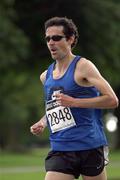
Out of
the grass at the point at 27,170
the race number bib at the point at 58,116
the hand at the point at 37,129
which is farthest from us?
the grass at the point at 27,170

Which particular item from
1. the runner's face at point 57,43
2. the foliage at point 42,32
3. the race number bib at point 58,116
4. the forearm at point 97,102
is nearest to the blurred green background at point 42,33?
the foliage at point 42,32

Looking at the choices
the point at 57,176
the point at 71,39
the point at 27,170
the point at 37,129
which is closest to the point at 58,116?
the point at 37,129

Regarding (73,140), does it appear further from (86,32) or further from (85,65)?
(86,32)

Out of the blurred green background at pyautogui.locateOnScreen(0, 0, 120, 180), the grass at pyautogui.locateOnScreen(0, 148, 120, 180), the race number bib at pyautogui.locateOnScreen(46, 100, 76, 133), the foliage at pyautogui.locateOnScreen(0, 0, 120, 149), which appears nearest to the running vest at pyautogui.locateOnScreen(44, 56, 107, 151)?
the race number bib at pyautogui.locateOnScreen(46, 100, 76, 133)

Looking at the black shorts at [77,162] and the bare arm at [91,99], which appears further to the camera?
the black shorts at [77,162]

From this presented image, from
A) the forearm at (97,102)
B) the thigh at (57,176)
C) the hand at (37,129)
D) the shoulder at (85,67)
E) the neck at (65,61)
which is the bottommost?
the thigh at (57,176)

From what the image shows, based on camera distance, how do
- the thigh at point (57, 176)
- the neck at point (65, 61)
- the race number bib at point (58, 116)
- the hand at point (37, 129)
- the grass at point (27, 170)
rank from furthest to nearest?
1. the grass at point (27, 170)
2. the hand at point (37, 129)
3. the neck at point (65, 61)
4. the race number bib at point (58, 116)
5. the thigh at point (57, 176)

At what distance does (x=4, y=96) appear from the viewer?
40969 millimetres

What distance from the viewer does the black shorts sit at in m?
6.12

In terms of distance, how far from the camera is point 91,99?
19.5 ft

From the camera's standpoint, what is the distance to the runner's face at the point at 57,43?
6.18 meters

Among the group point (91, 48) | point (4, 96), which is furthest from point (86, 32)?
point (4, 96)

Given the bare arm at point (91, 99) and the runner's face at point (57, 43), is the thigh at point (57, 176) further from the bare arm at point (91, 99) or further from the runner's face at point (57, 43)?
the runner's face at point (57, 43)

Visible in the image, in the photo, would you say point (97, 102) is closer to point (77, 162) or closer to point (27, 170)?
point (77, 162)
